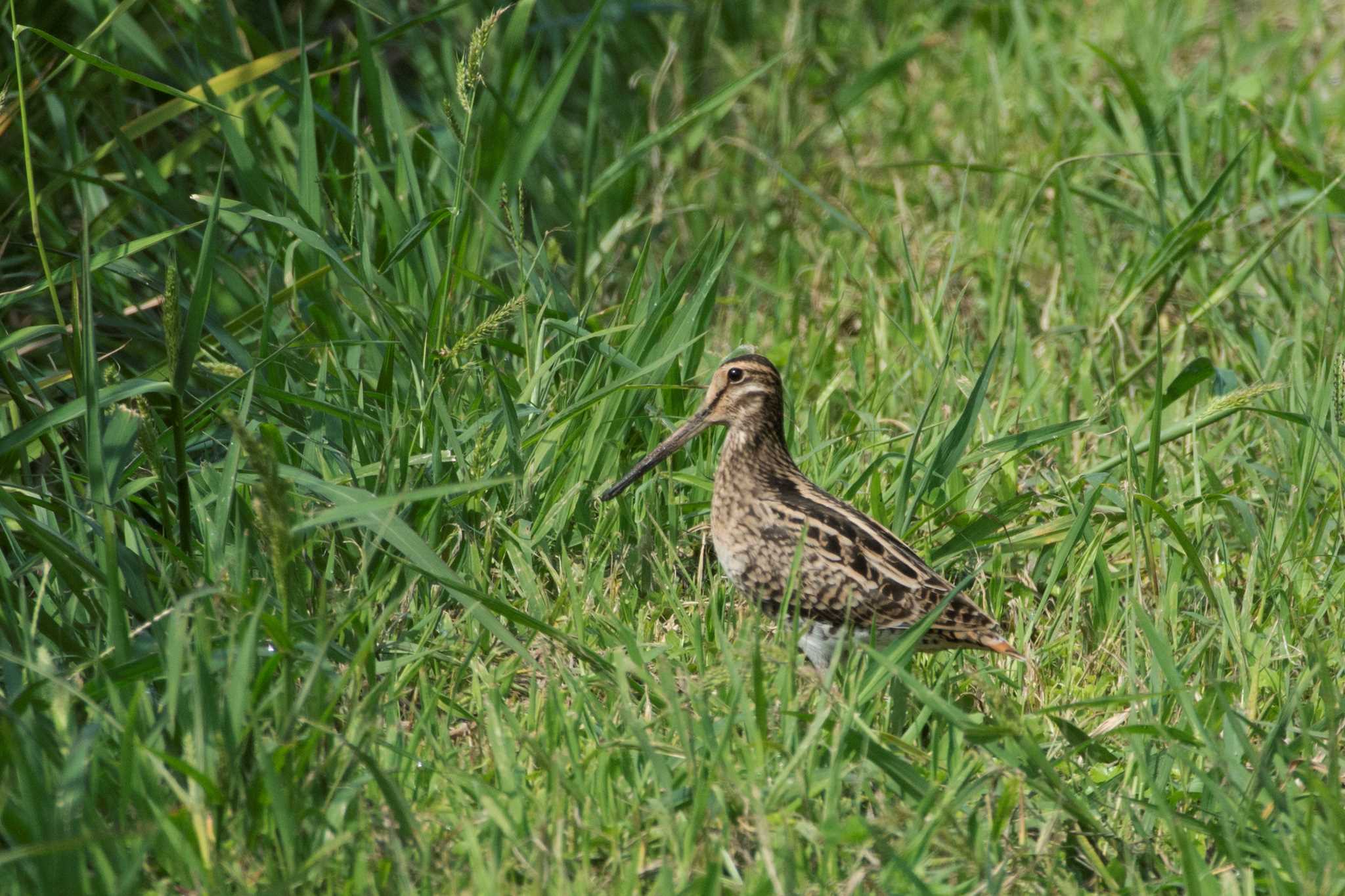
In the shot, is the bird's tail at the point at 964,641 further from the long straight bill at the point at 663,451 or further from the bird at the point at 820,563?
the long straight bill at the point at 663,451

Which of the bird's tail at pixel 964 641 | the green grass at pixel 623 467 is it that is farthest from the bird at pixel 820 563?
the green grass at pixel 623 467

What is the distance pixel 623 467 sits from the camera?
456 centimetres

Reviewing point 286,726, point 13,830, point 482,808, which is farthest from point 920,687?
point 13,830

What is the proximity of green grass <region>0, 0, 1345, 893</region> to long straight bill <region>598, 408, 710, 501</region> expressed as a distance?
106 mm

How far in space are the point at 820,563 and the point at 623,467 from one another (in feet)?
2.74

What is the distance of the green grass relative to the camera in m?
2.91

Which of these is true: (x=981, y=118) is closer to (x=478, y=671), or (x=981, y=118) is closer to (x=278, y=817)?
(x=478, y=671)

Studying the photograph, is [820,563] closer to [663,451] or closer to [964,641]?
[964,641]

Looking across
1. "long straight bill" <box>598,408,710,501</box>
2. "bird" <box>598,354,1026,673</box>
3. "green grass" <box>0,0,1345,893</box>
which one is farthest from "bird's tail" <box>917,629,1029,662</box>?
"long straight bill" <box>598,408,710,501</box>

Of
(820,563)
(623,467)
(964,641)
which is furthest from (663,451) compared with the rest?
(964,641)

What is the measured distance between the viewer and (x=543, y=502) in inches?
163

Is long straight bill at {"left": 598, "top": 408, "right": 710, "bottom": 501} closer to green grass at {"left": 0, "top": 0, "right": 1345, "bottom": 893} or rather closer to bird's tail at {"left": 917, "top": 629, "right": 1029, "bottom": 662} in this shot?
green grass at {"left": 0, "top": 0, "right": 1345, "bottom": 893}

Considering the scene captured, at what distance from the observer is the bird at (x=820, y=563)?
12.5ft

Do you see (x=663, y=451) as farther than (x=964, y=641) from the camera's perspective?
Yes
